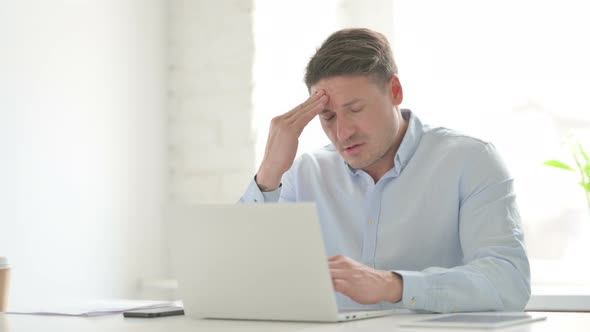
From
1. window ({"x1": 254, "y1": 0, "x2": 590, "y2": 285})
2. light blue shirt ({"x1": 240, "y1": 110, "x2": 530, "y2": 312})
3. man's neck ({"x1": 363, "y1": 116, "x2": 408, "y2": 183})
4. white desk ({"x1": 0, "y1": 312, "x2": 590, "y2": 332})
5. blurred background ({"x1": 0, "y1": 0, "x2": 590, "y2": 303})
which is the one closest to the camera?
white desk ({"x1": 0, "y1": 312, "x2": 590, "y2": 332})

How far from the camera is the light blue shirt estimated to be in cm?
183

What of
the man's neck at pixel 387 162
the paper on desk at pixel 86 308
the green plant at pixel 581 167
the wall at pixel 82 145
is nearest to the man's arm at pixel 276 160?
the man's neck at pixel 387 162

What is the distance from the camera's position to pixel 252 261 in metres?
1.53

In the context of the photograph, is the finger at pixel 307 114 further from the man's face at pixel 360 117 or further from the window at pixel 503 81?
the window at pixel 503 81

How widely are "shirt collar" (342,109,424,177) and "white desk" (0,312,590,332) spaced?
23.0 inches

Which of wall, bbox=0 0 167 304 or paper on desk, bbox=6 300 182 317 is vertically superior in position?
wall, bbox=0 0 167 304

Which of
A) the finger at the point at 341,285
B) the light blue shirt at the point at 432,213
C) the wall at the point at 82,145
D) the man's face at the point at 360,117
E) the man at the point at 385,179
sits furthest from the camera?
the wall at the point at 82,145

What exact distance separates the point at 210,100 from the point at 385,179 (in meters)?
1.34

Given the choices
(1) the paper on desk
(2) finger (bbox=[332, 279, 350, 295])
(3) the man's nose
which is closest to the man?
(3) the man's nose

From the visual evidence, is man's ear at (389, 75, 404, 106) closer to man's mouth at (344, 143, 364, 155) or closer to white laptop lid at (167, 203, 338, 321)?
man's mouth at (344, 143, 364, 155)

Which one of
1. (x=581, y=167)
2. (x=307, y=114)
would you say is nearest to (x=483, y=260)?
Result: (x=307, y=114)

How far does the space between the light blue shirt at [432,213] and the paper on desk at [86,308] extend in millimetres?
472

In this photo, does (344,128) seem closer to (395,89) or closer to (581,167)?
(395,89)

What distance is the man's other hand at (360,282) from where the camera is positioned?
1.62 meters
